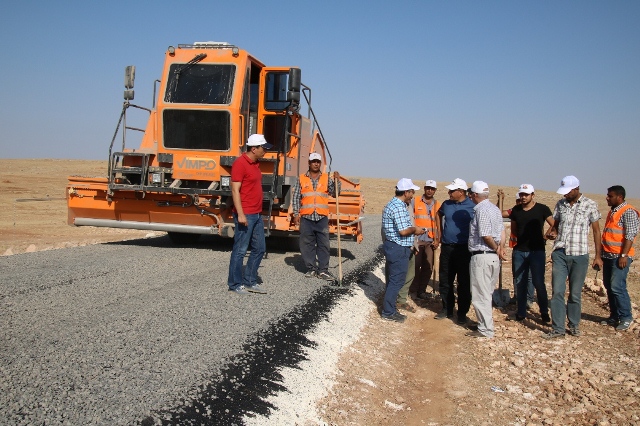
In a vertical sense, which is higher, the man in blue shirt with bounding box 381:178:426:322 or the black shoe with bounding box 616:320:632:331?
the man in blue shirt with bounding box 381:178:426:322

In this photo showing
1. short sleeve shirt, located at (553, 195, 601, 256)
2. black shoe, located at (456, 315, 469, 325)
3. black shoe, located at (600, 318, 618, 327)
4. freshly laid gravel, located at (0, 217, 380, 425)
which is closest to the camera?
freshly laid gravel, located at (0, 217, 380, 425)

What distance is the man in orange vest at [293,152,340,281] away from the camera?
346 inches

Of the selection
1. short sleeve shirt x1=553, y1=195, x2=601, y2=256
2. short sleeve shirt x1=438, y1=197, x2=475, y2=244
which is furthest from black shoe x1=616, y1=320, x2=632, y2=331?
short sleeve shirt x1=438, y1=197, x2=475, y2=244

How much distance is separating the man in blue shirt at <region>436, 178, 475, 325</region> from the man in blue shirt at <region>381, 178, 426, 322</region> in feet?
1.79

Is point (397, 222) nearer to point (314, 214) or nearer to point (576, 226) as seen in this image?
point (314, 214)

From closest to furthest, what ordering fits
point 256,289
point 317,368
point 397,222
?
point 317,368 < point 397,222 < point 256,289

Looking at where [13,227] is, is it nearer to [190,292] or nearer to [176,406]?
[190,292]

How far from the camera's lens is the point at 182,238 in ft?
39.2

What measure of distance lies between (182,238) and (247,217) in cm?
520

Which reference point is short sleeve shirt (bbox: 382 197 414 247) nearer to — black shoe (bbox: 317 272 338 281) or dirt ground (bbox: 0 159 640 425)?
dirt ground (bbox: 0 159 640 425)

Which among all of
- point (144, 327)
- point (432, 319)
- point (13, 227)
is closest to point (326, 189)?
point (432, 319)

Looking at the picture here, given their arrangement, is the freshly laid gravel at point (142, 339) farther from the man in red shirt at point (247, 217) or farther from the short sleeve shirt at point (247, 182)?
the short sleeve shirt at point (247, 182)

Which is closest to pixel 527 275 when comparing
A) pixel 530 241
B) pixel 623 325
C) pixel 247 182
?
pixel 530 241

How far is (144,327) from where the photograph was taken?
5242 mm
